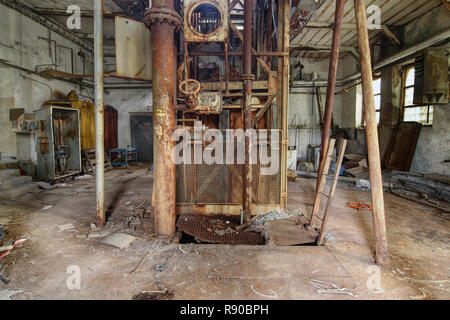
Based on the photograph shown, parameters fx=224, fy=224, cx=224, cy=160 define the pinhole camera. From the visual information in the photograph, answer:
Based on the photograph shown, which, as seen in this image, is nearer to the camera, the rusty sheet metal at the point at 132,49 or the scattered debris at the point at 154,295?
the scattered debris at the point at 154,295

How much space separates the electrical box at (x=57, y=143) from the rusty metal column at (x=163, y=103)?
554cm

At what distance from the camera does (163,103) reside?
3363 mm

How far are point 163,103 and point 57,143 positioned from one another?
659 cm

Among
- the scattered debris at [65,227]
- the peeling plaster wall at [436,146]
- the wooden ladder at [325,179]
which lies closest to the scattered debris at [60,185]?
the scattered debris at [65,227]

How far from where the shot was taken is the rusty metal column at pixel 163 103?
129 inches

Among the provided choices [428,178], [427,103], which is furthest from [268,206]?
[427,103]

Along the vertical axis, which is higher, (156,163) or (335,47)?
(335,47)

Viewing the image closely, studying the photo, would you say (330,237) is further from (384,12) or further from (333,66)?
(384,12)

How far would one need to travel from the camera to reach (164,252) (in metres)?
2.98

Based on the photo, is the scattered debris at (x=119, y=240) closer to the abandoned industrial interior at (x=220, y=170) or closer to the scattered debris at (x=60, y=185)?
the abandoned industrial interior at (x=220, y=170)

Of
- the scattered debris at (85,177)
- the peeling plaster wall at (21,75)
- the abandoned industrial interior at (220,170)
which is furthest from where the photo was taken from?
the scattered debris at (85,177)

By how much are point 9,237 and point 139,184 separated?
3.77 m

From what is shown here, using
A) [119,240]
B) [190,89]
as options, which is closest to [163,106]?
[190,89]
